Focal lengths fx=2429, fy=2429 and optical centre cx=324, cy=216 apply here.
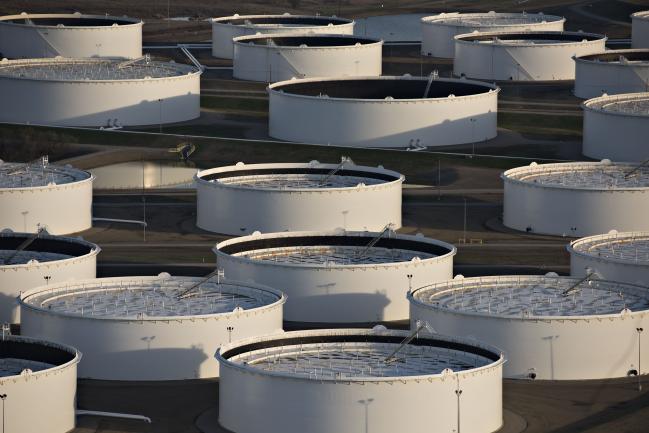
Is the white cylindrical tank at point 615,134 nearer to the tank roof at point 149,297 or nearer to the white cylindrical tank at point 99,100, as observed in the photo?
the white cylindrical tank at point 99,100

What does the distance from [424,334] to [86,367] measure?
1627 cm

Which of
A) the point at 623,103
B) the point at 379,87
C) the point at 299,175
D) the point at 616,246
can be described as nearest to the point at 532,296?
the point at 616,246

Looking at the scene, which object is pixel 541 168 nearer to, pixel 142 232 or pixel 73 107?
pixel 142 232

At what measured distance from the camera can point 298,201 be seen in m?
145

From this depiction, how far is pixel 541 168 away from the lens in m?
154

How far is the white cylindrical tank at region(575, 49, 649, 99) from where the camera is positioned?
188 metres

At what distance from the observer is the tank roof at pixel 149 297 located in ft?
374

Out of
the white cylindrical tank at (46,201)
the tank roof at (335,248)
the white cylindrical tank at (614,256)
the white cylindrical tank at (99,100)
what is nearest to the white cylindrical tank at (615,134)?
the white cylindrical tank at (614,256)

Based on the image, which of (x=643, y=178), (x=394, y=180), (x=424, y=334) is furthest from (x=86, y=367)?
(x=643, y=178)

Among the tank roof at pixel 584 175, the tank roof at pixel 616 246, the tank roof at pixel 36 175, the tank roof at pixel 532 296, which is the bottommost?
the tank roof at pixel 532 296

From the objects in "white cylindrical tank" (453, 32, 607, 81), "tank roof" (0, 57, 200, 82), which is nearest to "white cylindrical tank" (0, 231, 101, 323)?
"tank roof" (0, 57, 200, 82)

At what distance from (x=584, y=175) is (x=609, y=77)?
37378 mm

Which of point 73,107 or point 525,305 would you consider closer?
point 525,305

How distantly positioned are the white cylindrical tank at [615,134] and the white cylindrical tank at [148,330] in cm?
5681
